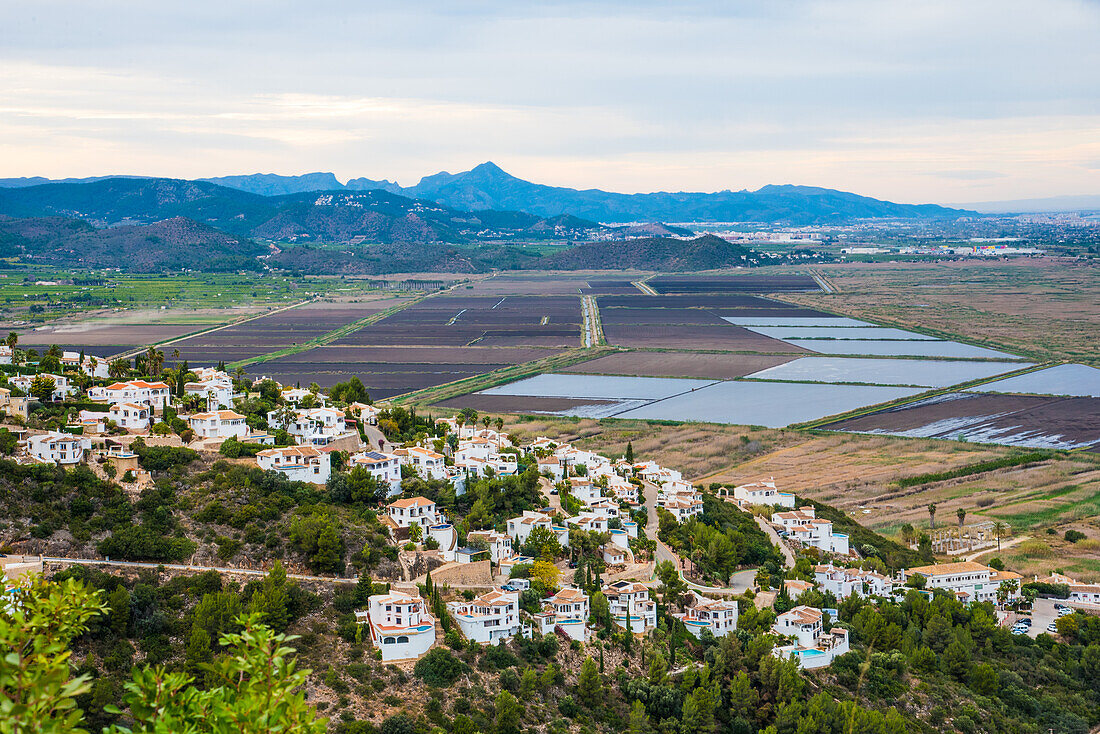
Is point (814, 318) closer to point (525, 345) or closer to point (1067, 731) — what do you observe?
point (525, 345)

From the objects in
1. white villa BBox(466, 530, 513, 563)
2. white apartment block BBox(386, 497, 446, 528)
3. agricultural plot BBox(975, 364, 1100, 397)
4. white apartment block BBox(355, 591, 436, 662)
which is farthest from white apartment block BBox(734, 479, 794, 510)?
agricultural plot BBox(975, 364, 1100, 397)

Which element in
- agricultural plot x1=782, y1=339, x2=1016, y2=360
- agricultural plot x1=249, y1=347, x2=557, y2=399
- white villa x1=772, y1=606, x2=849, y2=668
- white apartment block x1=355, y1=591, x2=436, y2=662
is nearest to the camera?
white apartment block x1=355, y1=591, x2=436, y2=662

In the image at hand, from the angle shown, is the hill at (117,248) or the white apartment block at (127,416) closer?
the white apartment block at (127,416)

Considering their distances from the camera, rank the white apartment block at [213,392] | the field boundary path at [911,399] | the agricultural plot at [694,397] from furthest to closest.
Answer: the agricultural plot at [694,397] < the field boundary path at [911,399] < the white apartment block at [213,392]

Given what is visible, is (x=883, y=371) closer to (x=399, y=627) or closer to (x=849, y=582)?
(x=849, y=582)

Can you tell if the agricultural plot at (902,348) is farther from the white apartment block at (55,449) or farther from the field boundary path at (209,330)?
the white apartment block at (55,449)

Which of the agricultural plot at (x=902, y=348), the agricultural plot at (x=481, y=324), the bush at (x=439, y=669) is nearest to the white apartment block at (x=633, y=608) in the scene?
the bush at (x=439, y=669)

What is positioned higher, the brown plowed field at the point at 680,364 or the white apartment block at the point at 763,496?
the white apartment block at the point at 763,496

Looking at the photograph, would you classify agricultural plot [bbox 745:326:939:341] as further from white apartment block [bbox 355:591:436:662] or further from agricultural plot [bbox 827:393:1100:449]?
white apartment block [bbox 355:591:436:662]
